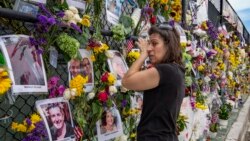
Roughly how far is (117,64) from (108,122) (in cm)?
47

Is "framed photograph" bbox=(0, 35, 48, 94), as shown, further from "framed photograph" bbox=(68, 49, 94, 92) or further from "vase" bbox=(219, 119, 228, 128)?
"vase" bbox=(219, 119, 228, 128)

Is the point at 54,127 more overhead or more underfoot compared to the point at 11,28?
more underfoot

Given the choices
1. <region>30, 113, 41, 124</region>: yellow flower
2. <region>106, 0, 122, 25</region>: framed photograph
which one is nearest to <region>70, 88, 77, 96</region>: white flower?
<region>30, 113, 41, 124</region>: yellow flower

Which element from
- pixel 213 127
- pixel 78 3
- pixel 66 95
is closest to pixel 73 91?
pixel 66 95

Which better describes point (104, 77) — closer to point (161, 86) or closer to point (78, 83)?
point (78, 83)

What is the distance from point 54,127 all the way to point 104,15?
123 centimetres

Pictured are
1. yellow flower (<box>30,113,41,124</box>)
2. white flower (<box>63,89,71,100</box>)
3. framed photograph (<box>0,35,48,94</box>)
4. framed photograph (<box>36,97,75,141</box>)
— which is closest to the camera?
framed photograph (<box>0,35,48,94</box>)

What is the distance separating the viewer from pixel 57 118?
2537 mm

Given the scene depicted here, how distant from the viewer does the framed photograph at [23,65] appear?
7.06 feet

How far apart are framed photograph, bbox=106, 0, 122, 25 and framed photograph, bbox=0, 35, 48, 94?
41.7 inches

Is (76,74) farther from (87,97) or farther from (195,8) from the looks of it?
(195,8)

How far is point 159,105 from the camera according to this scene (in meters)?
2.69

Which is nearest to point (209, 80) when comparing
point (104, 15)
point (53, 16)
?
point (104, 15)

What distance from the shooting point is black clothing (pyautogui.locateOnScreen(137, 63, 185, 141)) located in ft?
8.80
